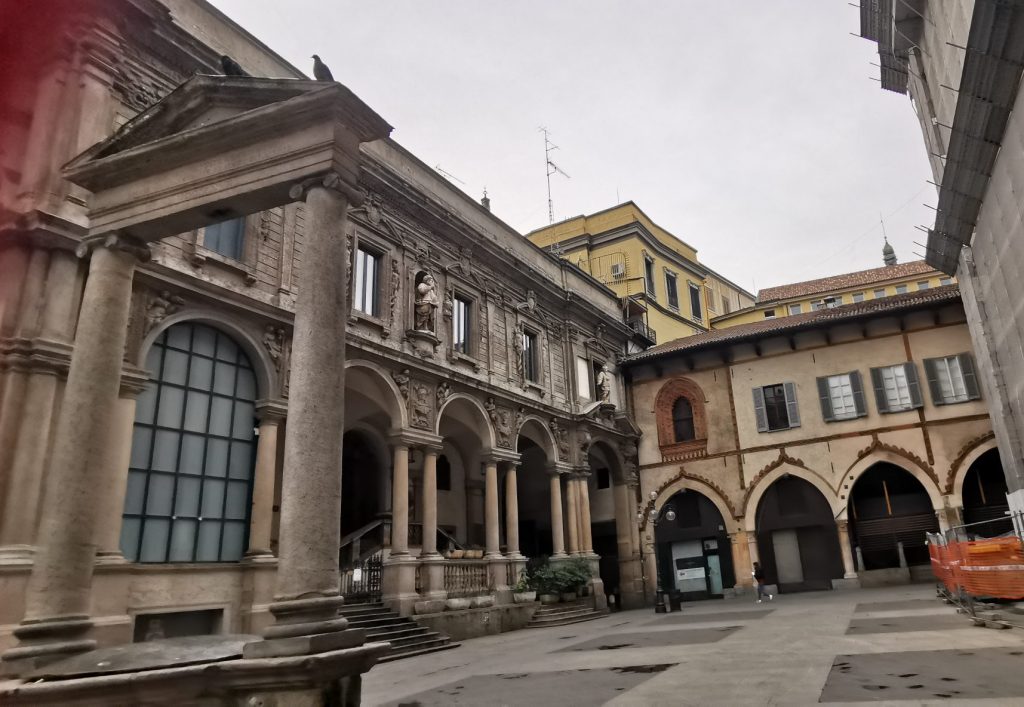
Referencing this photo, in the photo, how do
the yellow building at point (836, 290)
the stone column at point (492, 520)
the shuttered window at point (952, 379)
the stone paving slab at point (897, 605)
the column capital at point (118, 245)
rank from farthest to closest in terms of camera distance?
the yellow building at point (836, 290), the shuttered window at point (952, 379), the stone column at point (492, 520), the stone paving slab at point (897, 605), the column capital at point (118, 245)

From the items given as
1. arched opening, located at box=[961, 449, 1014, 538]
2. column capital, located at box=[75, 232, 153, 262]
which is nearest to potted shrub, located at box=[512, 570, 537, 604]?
column capital, located at box=[75, 232, 153, 262]

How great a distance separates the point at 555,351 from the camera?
2516 centimetres

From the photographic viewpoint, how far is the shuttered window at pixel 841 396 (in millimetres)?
25250

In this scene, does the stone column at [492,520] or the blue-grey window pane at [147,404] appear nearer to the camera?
the blue-grey window pane at [147,404]

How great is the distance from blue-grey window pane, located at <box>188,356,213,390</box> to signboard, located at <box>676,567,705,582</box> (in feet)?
66.1

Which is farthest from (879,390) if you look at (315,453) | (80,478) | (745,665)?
(80,478)

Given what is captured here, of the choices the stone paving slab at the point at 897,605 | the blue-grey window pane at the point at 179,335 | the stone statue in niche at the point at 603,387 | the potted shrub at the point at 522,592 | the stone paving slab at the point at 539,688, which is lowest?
the stone paving slab at the point at 539,688

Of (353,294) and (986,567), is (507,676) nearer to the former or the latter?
(986,567)

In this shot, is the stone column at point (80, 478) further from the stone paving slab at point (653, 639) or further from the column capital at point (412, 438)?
the column capital at point (412, 438)

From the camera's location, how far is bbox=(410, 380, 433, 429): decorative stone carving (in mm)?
17641

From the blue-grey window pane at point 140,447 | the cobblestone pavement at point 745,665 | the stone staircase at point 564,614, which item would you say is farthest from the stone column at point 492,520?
the blue-grey window pane at point 140,447

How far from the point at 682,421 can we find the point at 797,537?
5.92m

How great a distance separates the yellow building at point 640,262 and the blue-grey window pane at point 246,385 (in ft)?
68.5

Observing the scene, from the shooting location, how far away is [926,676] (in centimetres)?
743
